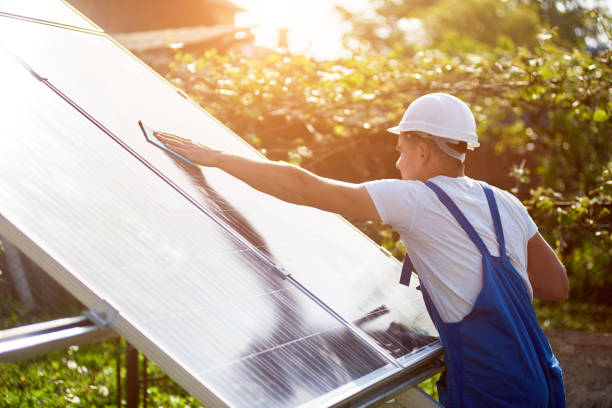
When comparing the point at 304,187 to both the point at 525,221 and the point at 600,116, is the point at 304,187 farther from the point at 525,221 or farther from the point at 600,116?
the point at 600,116

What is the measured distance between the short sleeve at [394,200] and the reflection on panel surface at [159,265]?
1.39ft

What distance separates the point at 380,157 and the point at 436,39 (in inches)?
1668

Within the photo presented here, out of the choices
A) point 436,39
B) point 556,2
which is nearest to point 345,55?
point 556,2

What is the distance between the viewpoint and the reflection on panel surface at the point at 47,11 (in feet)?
10.6

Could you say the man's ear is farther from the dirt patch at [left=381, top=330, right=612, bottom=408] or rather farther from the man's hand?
the dirt patch at [left=381, top=330, right=612, bottom=408]

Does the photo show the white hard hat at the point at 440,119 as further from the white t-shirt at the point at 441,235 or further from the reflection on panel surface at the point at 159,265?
the reflection on panel surface at the point at 159,265

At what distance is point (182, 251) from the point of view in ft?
7.27

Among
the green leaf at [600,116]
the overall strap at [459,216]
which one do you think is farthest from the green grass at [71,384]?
the green leaf at [600,116]

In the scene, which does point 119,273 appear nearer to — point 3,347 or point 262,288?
point 3,347

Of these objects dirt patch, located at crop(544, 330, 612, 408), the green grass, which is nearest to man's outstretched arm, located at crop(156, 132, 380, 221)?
the green grass

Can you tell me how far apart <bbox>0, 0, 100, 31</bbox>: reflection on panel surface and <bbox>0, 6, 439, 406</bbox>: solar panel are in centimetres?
11

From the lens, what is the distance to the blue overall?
2.56 m

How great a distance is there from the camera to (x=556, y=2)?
39406 millimetres

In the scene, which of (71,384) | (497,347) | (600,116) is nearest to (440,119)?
(497,347)
